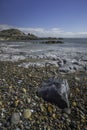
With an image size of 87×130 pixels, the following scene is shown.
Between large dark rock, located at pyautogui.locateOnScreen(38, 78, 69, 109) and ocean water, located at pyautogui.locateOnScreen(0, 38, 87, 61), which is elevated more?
large dark rock, located at pyautogui.locateOnScreen(38, 78, 69, 109)

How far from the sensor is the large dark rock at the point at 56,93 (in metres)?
5.28

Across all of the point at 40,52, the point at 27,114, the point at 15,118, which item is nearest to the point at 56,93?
the point at 27,114

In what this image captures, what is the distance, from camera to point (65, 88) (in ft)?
18.7

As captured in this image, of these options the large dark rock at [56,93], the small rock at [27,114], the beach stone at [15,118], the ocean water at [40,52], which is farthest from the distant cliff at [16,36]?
the beach stone at [15,118]

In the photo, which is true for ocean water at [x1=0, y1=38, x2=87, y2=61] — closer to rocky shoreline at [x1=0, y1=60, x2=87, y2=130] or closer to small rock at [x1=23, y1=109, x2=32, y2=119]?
rocky shoreline at [x1=0, y1=60, x2=87, y2=130]

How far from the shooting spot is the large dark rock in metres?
5.28

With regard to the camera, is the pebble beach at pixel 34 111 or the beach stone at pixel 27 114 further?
the beach stone at pixel 27 114

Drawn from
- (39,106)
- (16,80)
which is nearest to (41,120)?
(39,106)

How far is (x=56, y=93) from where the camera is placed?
537 centimetres

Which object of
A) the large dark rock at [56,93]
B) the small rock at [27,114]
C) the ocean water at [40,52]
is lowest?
the ocean water at [40,52]

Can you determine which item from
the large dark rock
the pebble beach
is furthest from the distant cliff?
the large dark rock

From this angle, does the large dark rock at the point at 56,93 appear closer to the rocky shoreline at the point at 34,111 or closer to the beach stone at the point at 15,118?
the rocky shoreline at the point at 34,111

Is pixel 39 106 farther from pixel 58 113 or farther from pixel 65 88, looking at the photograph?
pixel 65 88

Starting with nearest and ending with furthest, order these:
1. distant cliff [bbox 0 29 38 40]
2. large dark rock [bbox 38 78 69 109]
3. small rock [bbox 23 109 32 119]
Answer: small rock [bbox 23 109 32 119] → large dark rock [bbox 38 78 69 109] → distant cliff [bbox 0 29 38 40]
